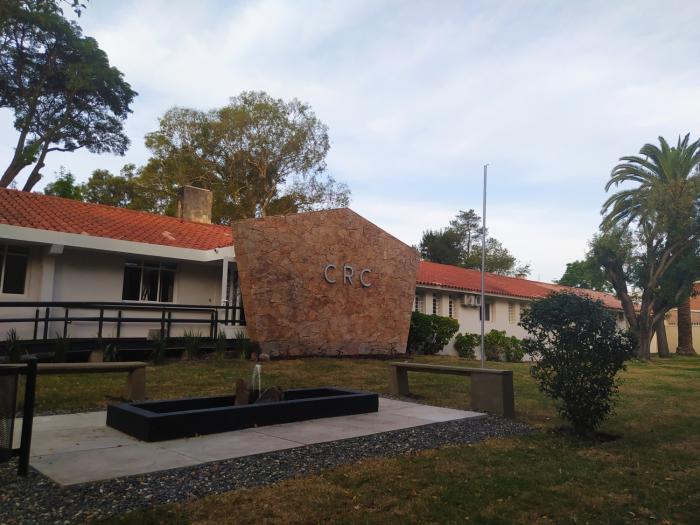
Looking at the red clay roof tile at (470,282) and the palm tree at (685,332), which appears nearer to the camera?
the red clay roof tile at (470,282)

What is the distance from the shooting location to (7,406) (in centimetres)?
476

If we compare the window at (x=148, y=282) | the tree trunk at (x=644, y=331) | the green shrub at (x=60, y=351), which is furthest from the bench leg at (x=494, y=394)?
the tree trunk at (x=644, y=331)

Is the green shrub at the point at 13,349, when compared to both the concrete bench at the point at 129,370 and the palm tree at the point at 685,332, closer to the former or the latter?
the concrete bench at the point at 129,370

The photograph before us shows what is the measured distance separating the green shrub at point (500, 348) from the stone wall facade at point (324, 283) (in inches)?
243

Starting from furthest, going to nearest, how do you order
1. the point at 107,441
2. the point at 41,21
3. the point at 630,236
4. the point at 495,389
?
the point at 630,236 → the point at 41,21 → the point at 495,389 → the point at 107,441

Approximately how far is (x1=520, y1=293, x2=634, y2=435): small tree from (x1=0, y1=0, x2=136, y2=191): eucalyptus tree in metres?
24.6

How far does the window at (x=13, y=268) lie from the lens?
14.1 m

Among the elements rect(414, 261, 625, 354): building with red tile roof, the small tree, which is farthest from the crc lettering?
the small tree

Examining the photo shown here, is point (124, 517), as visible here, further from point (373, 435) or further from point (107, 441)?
point (373, 435)

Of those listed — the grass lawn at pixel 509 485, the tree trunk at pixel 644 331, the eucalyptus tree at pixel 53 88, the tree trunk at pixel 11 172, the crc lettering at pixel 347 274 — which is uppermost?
the eucalyptus tree at pixel 53 88

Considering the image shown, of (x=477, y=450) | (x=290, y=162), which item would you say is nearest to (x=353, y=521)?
(x=477, y=450)

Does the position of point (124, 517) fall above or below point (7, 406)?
below

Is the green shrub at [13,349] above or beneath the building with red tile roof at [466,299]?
beneath

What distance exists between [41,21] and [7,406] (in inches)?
970
